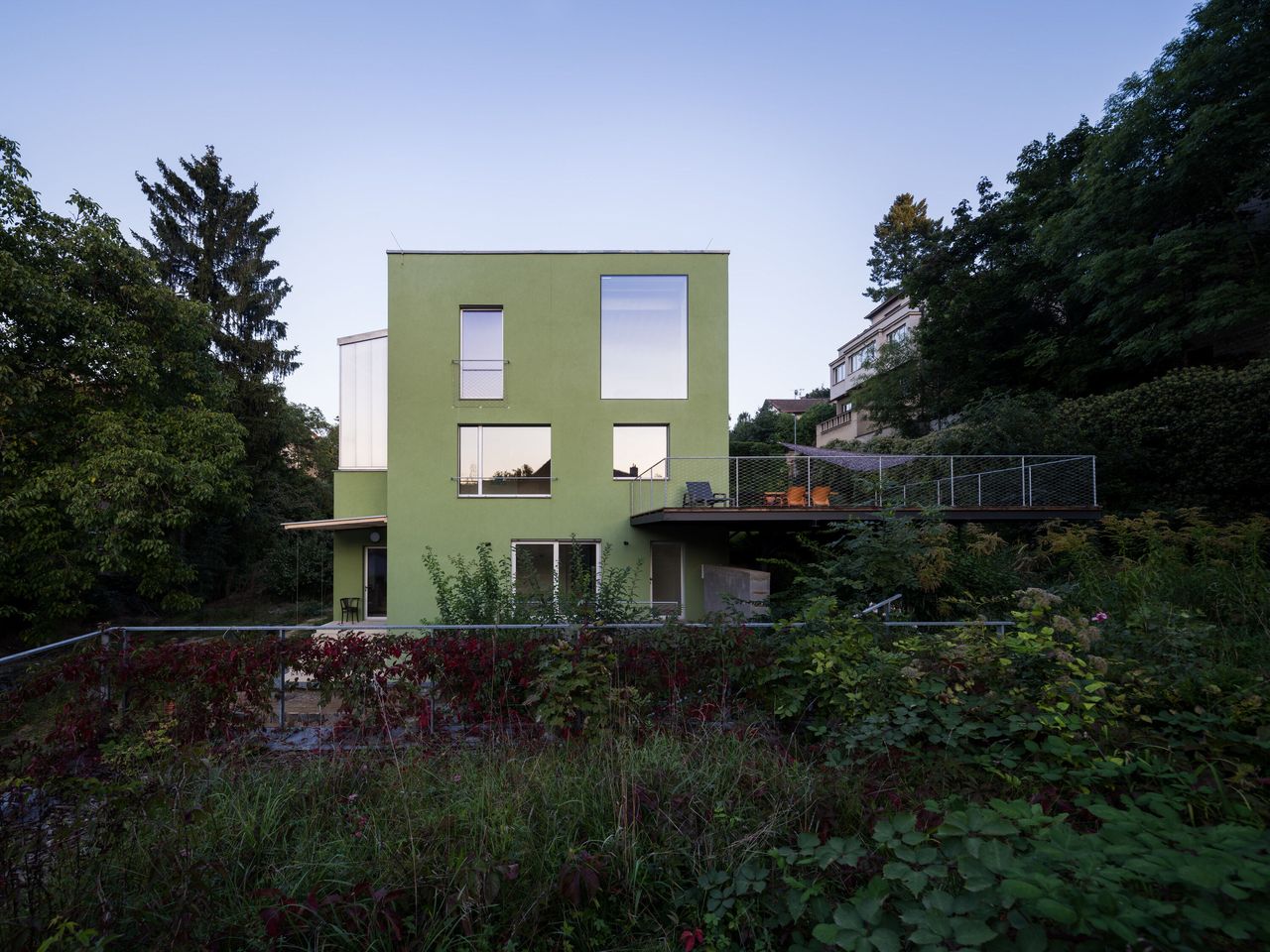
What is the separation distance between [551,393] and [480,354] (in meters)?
1.82

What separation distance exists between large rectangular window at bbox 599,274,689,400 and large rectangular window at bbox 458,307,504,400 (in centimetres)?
229

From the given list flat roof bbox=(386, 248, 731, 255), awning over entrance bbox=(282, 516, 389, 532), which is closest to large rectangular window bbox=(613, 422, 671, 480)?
flat roof bbox=(386, 248, 731, 255)

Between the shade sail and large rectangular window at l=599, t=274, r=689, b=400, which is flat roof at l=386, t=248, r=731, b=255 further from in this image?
the shade sail

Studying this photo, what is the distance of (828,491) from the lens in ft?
36.2

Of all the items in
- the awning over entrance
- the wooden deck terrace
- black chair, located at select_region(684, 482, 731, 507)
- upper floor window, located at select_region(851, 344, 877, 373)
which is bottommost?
the awning over entrance

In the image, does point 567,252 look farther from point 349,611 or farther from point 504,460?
point 349,611

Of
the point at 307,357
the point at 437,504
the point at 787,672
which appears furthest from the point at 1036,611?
the point at 307,357

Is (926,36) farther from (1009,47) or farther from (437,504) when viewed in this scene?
(437,504)

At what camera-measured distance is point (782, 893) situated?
1995 millimetres

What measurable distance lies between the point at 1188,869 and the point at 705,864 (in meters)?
1.45

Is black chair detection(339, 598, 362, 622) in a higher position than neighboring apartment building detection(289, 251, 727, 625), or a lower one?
lower

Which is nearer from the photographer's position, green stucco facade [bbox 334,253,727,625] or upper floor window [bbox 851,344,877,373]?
green stucco facade [bbox 334,253,727,625]

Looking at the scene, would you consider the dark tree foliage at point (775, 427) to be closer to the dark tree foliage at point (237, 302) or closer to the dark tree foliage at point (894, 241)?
the dark tree foliage at point (894, 241)

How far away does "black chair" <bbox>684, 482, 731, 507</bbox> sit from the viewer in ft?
36.9
